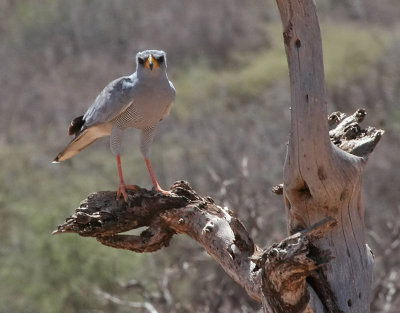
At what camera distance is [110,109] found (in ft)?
20.0

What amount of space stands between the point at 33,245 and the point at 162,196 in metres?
8.78

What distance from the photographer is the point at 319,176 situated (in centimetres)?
492

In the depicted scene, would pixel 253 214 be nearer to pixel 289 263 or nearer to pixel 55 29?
pixel 289 263

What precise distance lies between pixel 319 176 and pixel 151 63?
1.67m

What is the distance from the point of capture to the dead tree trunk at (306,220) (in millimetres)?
4543

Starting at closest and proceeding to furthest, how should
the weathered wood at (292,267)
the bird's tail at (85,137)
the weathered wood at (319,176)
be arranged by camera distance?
the weathered wood at (292,267)
the weathered wood at (319,176)
the bird's tail at (85,137)

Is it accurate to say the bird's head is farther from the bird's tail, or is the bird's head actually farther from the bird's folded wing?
the bird's tail

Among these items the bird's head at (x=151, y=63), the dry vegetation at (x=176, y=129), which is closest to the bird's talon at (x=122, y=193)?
the bird's head at (x=151, y=63)

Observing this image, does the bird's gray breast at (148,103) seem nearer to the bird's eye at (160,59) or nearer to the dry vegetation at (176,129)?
the bird's eye at (160,59)

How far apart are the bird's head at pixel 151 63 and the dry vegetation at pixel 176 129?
9.93 ft

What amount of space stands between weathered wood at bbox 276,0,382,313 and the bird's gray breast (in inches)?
55.7

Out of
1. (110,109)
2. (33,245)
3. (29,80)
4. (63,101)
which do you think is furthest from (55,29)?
Answer: (110,109)

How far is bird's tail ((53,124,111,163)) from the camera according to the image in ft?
21.0

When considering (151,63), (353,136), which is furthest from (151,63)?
(353,136)
